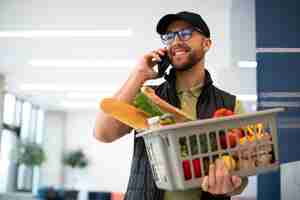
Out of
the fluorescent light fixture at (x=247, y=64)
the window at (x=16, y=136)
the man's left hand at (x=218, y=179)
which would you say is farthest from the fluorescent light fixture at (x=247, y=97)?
the window at (x=16, y=136)

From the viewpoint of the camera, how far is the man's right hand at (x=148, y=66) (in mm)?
1196

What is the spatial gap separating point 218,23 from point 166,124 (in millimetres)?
1267

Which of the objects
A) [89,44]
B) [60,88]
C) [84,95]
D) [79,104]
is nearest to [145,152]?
[89,44]

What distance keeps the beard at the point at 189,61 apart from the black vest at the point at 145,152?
5 centimetres

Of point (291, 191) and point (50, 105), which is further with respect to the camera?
point (50, 105)

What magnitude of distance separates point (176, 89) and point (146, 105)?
27 centimetres

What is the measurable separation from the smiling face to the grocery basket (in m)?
0.30

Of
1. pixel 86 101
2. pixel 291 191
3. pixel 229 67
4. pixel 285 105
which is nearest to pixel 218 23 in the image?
pixel 229 67

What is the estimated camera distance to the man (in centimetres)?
119

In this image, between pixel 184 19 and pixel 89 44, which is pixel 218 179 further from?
pixel 89 44

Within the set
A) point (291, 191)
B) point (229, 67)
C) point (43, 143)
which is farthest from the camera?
point (43, 143)

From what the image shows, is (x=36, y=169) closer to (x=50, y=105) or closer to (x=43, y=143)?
(x=43, y=143)

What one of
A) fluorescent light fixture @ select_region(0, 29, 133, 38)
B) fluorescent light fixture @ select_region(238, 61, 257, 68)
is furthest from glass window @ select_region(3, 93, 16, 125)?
fluorescent light fixture @ select_region(238, 61, 257, 68)

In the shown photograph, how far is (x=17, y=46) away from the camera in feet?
17.5
